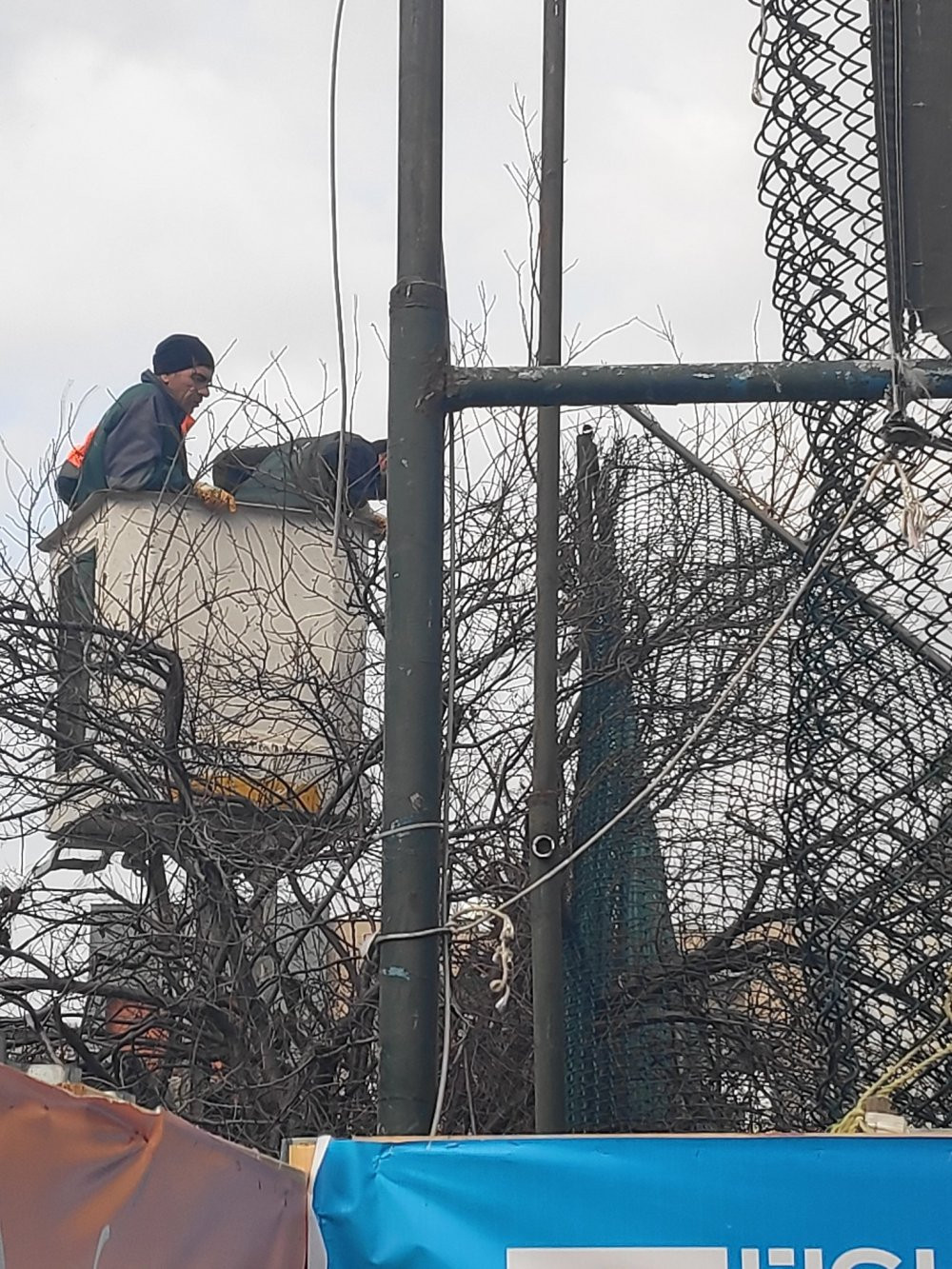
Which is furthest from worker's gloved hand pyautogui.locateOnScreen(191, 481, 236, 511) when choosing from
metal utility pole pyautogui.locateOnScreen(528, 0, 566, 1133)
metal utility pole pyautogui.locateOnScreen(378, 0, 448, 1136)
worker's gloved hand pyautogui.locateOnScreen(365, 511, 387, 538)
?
metal utility pole pyautogui.locateOnScreen(378, 0, 448, 1136)

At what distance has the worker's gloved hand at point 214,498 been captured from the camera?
988cm

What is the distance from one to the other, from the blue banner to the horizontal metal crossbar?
1.67 m

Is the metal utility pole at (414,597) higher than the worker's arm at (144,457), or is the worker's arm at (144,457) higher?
the worker's arm at (144,457)

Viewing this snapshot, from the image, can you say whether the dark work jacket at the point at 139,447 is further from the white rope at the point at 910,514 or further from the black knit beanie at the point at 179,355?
the white rope at the point at 910,514

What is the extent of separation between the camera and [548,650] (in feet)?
19.4

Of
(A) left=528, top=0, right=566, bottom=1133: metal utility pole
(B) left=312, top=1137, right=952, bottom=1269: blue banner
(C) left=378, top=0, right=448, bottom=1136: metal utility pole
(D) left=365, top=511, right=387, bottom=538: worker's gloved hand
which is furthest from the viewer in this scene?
(D) left=365, top=511, right=387, bottom=538: worker's gloved hand

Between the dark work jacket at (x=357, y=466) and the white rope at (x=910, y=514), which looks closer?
the white rope at (x=910, y=514)

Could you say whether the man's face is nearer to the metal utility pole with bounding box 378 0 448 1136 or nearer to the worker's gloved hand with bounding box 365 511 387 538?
the worker's gloved hand with bounding box 365 511 387 538

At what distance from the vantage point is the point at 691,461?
6.36 m

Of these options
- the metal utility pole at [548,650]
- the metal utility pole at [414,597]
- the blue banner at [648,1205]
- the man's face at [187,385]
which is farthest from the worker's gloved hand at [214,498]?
the blue banner at [648,1205]

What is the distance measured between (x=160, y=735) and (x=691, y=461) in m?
3.45

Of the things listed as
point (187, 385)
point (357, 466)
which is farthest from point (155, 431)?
point (357, 466)

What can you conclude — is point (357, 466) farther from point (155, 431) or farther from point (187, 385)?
point (155, 431)

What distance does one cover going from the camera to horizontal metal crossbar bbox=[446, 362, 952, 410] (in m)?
4.03
